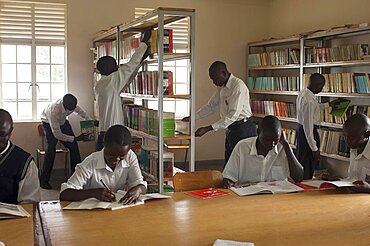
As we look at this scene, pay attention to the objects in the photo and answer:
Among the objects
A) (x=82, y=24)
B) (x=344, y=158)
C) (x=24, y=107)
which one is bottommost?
(x=344, y=158)

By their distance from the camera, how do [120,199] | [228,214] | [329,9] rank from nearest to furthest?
[228,214], [120,199], [329,9]

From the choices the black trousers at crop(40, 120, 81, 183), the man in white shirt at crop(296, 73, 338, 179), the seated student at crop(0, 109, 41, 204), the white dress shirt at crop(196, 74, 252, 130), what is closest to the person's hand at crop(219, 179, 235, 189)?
the seated student at crop(0, 109, 41, 204)

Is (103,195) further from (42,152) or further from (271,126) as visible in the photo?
(42,152)

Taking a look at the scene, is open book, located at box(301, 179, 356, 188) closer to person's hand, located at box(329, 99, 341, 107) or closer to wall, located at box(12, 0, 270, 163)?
person's hand, located at box(329, 99, 341, 107)

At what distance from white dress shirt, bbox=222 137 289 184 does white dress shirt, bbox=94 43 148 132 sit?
1.98m

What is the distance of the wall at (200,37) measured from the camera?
7.51 metres

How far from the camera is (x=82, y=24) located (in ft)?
24.7

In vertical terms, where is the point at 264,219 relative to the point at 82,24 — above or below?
below

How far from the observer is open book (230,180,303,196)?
306 cm

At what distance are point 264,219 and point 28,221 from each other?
1.19 meters

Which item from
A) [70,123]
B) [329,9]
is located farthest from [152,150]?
[329,9]

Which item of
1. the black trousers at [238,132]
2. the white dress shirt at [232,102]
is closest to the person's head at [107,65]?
the white dress shirt at [232,102]

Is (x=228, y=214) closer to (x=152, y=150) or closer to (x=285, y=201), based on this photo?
(x=285, y=201)

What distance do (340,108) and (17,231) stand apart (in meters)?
4.96
